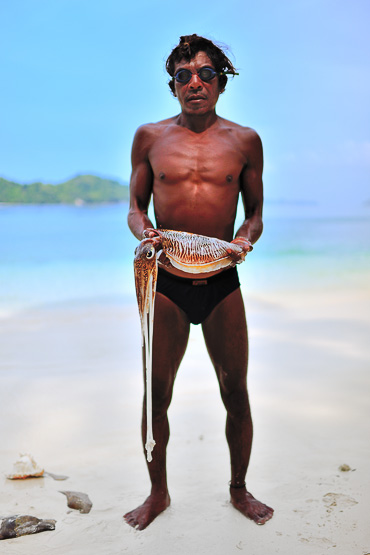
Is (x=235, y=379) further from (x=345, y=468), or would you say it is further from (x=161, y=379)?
(x=345, y=468)

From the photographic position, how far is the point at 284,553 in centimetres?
236

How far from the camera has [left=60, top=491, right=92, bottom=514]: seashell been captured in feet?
8.93

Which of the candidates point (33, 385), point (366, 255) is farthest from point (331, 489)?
point (366, 255)

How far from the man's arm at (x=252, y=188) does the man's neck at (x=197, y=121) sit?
16cm

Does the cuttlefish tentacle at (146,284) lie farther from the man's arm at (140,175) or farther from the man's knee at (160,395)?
the man's arm at (140,175)

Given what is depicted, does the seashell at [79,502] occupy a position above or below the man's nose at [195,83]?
below

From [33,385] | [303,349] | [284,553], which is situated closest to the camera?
[284,553]

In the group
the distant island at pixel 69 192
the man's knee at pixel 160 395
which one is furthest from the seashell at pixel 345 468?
the distant island at pixel 69 192

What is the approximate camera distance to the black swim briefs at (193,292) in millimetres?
2484

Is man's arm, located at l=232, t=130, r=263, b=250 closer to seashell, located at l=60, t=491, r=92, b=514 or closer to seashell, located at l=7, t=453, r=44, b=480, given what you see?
seashell, located at l=60, t=491, r=92, b=514

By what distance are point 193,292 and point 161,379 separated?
36 cm

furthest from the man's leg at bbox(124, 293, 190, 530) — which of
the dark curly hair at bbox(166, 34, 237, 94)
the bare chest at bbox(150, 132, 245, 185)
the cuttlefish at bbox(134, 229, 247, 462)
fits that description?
the dark curly hair at bbox(166, 34, 237, 94)

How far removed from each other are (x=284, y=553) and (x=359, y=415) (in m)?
1.60

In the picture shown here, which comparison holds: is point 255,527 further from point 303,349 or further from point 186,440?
point 303,349
